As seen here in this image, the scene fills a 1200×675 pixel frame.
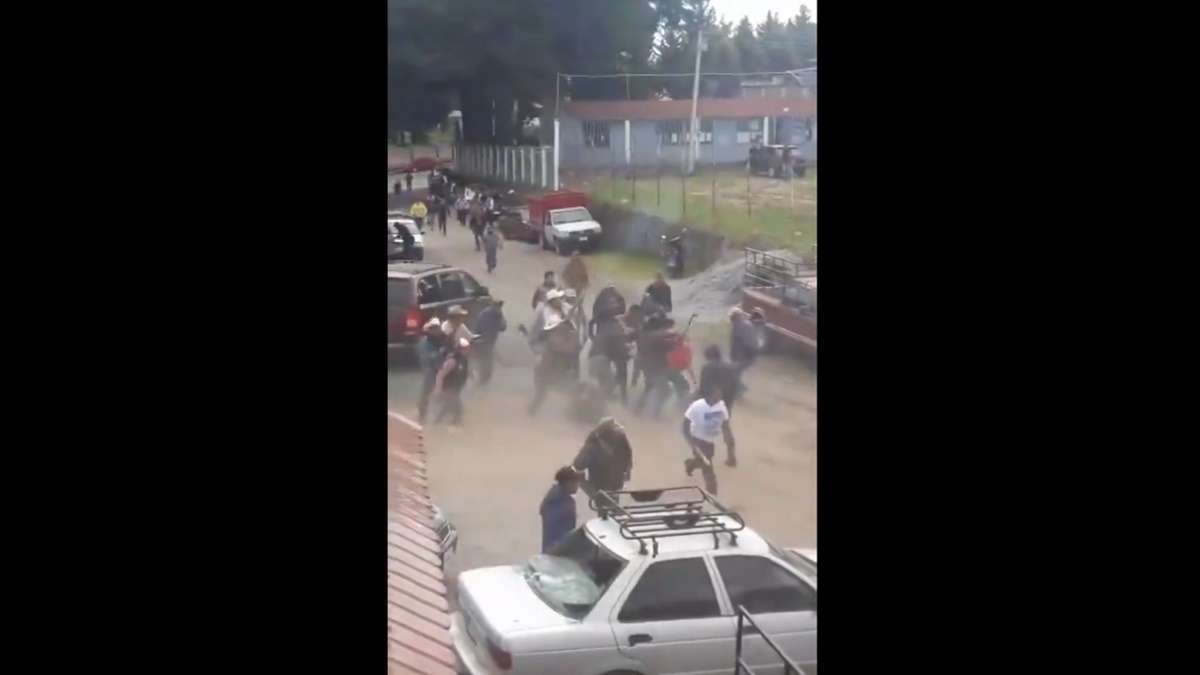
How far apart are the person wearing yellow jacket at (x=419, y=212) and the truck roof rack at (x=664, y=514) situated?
84cm

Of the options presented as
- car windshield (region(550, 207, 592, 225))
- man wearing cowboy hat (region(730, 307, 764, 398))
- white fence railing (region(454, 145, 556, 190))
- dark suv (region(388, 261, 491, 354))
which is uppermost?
white fence railing (region(454, 145, 556, 190))

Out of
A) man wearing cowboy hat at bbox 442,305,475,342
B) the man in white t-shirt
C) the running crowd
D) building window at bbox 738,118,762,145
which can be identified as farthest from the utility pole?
man wearing cowboy hat at bbox 442,305,475,342

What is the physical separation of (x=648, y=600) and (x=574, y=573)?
0.20m

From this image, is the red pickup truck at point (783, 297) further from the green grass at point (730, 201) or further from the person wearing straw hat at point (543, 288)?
the person wearing straw hat at point (543, 288)

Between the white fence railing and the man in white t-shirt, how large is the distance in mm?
708

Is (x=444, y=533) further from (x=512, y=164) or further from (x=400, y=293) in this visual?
(x=512, y=164)

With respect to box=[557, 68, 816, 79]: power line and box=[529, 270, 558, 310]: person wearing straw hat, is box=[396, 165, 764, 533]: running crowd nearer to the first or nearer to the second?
box=[529, 270, 558, 310]: person wearing straw hat

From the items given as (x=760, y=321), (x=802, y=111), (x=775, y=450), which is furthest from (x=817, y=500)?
(x=802, y=111)

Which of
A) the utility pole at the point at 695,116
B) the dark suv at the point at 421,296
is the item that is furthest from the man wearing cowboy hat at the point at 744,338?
the dark suv at the point at 421,296

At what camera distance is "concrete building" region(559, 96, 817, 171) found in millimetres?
2953

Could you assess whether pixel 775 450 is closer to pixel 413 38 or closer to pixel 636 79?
pixel 636 79
